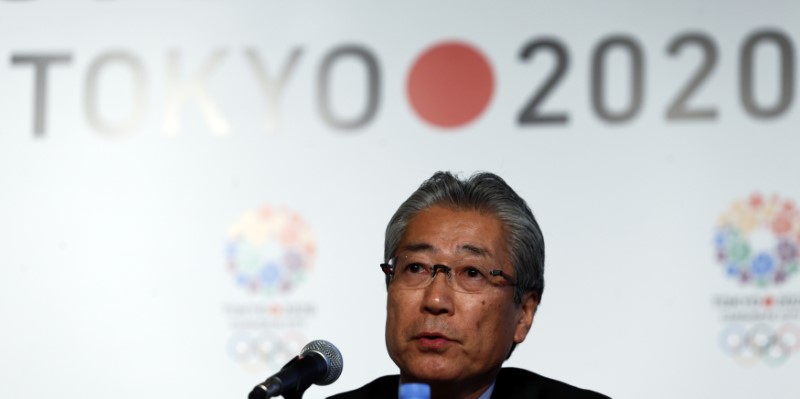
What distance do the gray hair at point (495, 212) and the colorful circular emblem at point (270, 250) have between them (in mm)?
1136

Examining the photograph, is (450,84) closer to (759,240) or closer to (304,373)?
(759,240)

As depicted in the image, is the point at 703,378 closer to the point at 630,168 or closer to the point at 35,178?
the point at 630,168

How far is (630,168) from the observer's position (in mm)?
3037

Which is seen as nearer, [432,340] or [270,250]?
[432,340]

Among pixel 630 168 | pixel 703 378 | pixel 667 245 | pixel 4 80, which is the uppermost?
pixel 4 80

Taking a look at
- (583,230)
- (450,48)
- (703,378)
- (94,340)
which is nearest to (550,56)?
(450,48)

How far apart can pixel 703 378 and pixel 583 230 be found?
1.68 ft

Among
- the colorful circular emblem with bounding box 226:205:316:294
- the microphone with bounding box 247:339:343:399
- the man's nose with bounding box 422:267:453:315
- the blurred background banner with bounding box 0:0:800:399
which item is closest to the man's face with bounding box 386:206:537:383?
the man's nose with bounding box 422:267:453:315

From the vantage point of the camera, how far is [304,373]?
162 cm

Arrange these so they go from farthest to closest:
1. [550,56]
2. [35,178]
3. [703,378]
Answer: [35,178], [550,56], [703,378]

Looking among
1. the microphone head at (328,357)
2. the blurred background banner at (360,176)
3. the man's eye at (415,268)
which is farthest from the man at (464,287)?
the blurred background banner at (360,176)

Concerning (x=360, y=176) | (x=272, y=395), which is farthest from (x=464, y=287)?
(x=360, y=176)

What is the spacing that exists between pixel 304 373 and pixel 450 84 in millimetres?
1691

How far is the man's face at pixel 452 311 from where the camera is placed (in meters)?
1.89
